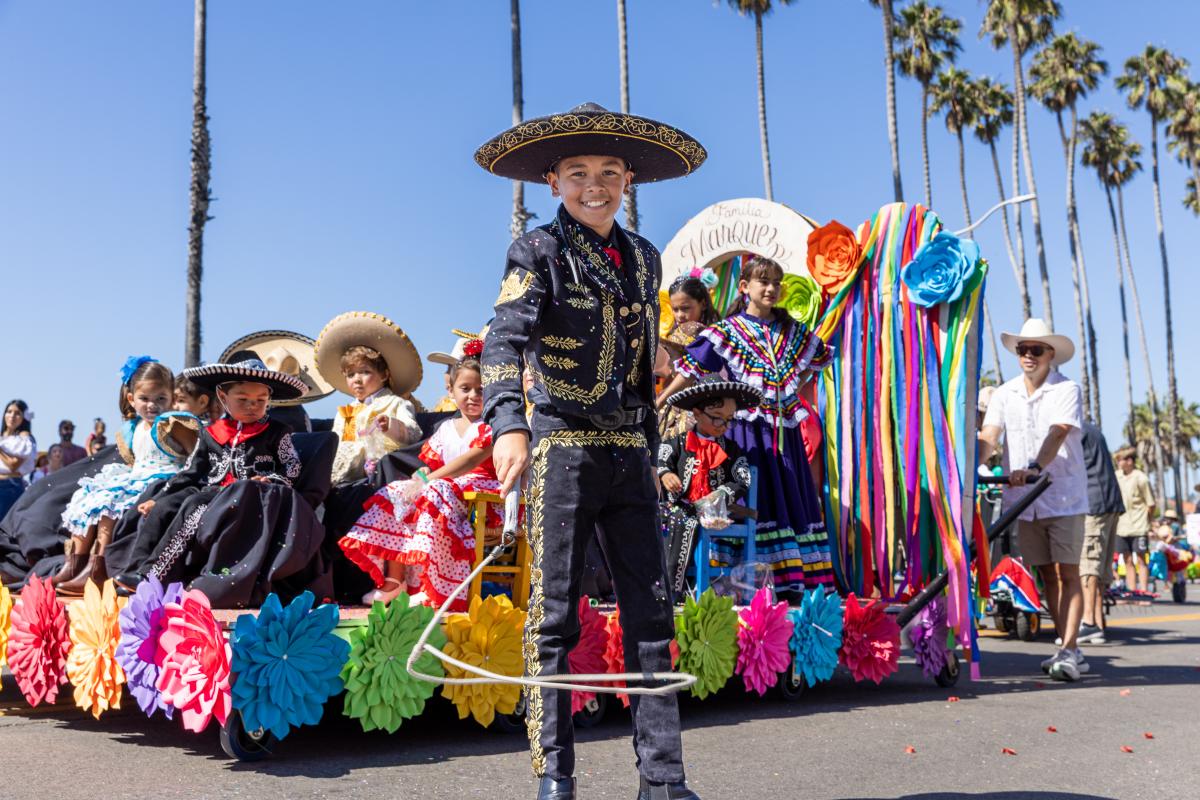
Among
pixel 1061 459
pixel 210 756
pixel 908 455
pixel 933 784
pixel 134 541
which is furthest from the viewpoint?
pixel 1061 459

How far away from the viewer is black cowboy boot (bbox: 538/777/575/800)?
312 centimetres

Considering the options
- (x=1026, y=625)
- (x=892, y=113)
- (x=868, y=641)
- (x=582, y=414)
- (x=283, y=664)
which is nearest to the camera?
(x=582, y=414)

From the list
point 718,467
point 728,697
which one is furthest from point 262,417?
point 728,697

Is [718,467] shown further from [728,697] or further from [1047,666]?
[1047,666]

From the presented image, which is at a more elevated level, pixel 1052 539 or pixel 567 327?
pixel 567 327

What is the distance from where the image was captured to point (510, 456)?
3.07 meters

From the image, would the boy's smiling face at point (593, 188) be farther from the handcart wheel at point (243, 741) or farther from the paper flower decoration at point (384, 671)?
the handcart wheel at point (243, 741)

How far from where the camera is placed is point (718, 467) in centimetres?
595

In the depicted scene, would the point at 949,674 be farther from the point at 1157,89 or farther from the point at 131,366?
the point at 1157,89

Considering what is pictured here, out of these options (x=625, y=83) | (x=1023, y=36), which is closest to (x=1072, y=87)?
(x=1023, y=36)

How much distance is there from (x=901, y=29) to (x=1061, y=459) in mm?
36172

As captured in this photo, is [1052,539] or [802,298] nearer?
[1052,539]

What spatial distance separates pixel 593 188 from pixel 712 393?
259cm

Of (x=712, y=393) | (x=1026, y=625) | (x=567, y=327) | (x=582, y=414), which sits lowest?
(x=1026, y=625)
